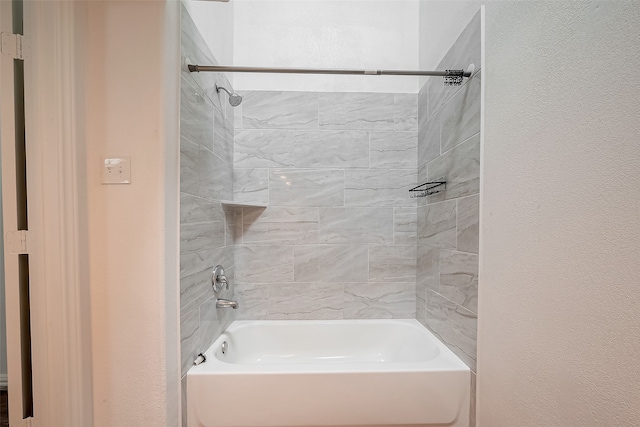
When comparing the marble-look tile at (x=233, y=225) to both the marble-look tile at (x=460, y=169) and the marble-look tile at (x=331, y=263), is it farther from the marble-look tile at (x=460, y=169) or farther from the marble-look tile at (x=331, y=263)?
the marble-look tile at (x=460, y=169)

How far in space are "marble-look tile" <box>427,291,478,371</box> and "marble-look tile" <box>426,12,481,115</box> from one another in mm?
1137

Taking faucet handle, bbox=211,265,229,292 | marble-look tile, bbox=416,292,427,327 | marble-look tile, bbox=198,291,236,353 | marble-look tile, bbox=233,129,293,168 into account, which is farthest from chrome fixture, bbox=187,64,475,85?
marble-look tile, bbox=416,292,427,327

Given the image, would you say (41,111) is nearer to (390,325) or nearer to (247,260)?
(247,260)

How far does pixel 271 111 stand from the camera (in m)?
2.01

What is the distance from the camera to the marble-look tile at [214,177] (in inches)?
56.5

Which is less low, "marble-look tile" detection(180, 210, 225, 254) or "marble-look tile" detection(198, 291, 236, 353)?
"marble-look tile" detection(180, 210, 225, 254)

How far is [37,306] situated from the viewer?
0.98 meters

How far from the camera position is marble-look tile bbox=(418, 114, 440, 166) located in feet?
5.52

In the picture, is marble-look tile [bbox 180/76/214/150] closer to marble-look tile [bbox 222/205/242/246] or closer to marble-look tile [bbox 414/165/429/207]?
marble-look tile [bbox 222/205/242/246]

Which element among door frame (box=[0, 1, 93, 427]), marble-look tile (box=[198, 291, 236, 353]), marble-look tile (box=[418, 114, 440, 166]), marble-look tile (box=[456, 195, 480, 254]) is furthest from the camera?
marble-look tile (box=[418, 114, 440, 166])

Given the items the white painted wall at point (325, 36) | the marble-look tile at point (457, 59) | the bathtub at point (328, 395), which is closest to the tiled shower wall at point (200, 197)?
the bathtub at point (328, 395)

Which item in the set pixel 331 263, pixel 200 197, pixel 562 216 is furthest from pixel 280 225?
pixel 562 216

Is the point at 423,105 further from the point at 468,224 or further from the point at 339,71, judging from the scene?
the point at 468,224

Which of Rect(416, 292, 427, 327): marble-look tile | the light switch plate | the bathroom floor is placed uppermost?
the light switch plate
